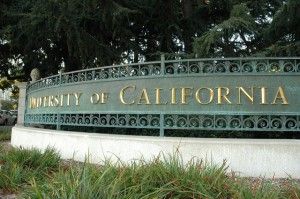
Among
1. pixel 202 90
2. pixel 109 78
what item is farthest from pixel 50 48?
pixel 202 90

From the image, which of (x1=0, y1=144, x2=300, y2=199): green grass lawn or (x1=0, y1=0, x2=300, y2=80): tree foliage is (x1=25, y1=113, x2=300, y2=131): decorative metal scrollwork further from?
(x1=0, y1=0, x2=300, y2=80): tree foliage

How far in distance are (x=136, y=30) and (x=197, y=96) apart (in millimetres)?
10584

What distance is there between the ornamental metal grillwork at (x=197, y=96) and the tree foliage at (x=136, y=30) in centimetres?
336

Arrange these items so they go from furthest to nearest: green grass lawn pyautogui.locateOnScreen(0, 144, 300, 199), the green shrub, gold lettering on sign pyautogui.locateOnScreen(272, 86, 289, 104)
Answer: gold lettering on sign pyautogui.locateOnScreen(272, 86, 289, 104)
the green shrub
green grass lawn pyautogui.locateOnScreen(0, 144, 300, 199)

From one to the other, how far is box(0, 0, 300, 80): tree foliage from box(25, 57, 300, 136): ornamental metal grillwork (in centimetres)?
336

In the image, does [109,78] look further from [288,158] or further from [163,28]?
[163,28]

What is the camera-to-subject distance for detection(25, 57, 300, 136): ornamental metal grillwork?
7.69m

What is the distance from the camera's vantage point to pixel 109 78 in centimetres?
908

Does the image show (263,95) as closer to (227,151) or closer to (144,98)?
(227,151)

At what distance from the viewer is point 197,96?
26.3 feet

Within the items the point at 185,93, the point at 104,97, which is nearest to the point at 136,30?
the point at 104,97

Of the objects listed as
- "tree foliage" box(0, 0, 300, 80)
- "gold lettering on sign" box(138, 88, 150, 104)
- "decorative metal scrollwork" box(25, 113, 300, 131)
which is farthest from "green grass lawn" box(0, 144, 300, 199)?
"tree foliage" box(0, 0, 300, 80)

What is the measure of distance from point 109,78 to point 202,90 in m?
2.15

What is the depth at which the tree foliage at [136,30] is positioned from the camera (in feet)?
40.3
